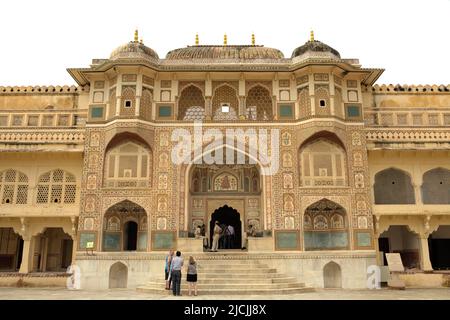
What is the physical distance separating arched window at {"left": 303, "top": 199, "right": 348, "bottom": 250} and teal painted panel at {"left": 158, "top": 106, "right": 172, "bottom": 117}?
693 cm

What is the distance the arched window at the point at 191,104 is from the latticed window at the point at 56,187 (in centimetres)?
547

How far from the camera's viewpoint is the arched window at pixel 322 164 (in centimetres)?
1794

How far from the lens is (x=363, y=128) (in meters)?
18.5

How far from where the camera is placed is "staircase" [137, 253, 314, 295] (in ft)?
43.8

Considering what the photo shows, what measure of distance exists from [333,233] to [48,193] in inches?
468

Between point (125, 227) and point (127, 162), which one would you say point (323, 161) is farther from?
point (125, 227)

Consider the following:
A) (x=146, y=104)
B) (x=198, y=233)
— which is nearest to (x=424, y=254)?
(x=198, y=233)

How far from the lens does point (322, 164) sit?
18.2 metres

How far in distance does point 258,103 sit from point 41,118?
9.71 metres

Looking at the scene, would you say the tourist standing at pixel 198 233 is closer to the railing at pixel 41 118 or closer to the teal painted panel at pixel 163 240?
the teal painted panel at pixel 163 240

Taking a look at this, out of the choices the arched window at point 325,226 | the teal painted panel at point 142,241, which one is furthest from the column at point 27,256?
the arched window at point 325,226

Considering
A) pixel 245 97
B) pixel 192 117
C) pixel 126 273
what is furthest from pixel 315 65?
pixel 126 273

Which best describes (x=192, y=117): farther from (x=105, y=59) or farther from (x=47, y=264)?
(x=47, y=264)
